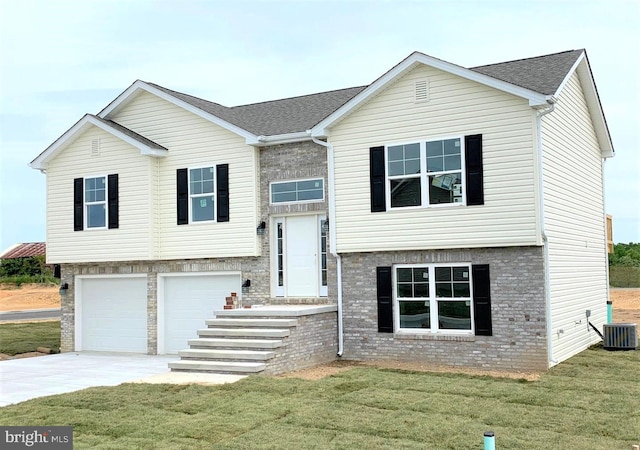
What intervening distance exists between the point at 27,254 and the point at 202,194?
177ft

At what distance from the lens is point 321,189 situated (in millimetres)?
15570

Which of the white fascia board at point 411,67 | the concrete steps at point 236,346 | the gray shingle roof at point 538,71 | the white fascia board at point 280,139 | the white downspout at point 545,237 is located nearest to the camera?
the concrete steps at point 236,346

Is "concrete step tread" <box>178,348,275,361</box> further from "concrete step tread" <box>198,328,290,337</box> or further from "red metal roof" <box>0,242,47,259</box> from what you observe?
"red metal roof" <box>0,242,47,259</box>

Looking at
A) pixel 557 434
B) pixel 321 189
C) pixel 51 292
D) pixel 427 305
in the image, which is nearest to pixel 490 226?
pixel 427 305

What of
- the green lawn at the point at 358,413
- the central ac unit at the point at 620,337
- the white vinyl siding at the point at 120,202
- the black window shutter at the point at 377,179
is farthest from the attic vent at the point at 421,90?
the white vinyl siding at the point at 120,202

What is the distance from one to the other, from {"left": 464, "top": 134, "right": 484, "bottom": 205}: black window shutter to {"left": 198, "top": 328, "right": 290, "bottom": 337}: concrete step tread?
15.1ft

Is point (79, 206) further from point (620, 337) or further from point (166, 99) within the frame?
point (620, 337)

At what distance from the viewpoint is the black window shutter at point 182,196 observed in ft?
55.4

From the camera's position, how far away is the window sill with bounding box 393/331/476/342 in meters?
13.4

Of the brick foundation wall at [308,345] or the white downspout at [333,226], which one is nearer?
the brick foundation wall at [308,345]

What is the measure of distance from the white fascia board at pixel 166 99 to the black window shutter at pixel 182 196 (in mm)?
1580

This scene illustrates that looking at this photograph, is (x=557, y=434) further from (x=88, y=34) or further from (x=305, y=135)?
(x=88, y=34)

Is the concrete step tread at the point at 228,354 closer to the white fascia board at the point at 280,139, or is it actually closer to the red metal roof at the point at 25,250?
the white fascia board at the point at 280,139

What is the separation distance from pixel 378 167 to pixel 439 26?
3502 millimetres
